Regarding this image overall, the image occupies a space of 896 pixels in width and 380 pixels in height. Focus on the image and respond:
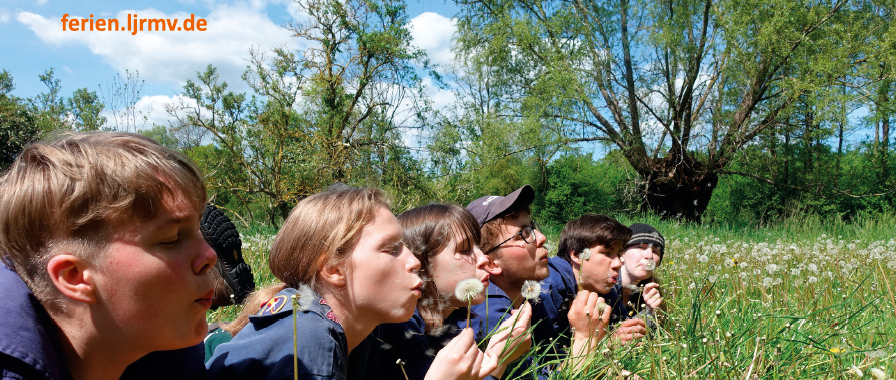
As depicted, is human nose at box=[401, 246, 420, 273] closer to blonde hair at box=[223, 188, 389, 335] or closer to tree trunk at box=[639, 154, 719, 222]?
blonde hair at box=[223, 188, 389, 335]

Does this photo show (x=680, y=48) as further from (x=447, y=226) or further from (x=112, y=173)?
(x=112, y=173)

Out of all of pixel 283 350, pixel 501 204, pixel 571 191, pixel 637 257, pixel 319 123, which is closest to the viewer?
pixel 283 350

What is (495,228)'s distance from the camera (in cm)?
283

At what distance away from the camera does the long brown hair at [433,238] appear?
2.25m

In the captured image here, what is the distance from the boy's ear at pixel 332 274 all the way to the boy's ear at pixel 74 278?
2.38 feet

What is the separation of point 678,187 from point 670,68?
3.56 m

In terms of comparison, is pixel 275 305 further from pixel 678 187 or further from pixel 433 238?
pixel 678 187

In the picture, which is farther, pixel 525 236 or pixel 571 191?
pixel 571 191

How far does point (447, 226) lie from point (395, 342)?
0.54 meters

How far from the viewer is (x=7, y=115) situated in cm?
1423

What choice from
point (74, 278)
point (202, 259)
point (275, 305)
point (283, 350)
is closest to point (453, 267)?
point (275, 305)

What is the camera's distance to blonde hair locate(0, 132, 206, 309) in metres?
0.99

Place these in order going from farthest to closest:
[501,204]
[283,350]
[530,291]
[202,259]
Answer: [501,204], [530,291], [283,350], [202,259]

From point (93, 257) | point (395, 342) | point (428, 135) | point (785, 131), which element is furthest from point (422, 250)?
point (785, 131)
